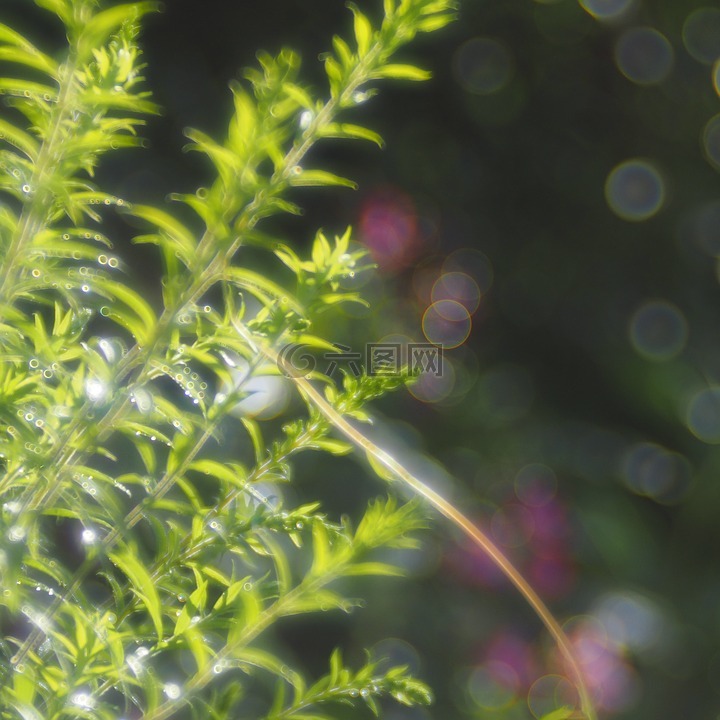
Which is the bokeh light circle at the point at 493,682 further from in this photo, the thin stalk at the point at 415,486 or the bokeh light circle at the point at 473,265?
the thin stalk at the point at 415,486

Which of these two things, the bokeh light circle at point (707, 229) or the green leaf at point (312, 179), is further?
the bokeh light circle at point (707, 229)

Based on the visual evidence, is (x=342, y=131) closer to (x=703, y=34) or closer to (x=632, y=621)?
(x=632, y=621)

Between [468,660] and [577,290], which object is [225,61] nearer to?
[577,290]

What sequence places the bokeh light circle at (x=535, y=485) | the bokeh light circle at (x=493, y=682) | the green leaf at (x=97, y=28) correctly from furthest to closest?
the bokeh light circle at (x=535, y=485) → the bokeh light circle at (x=493, y=682) → the green leaf at (x=97, y=28)

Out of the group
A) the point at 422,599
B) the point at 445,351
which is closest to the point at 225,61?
the point at 445,351

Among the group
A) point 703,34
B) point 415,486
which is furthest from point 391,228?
point 415,486

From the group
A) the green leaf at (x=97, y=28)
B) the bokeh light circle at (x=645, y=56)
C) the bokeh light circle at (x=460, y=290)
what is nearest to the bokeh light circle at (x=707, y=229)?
the bokeh light circle at (x=645, y=56)
